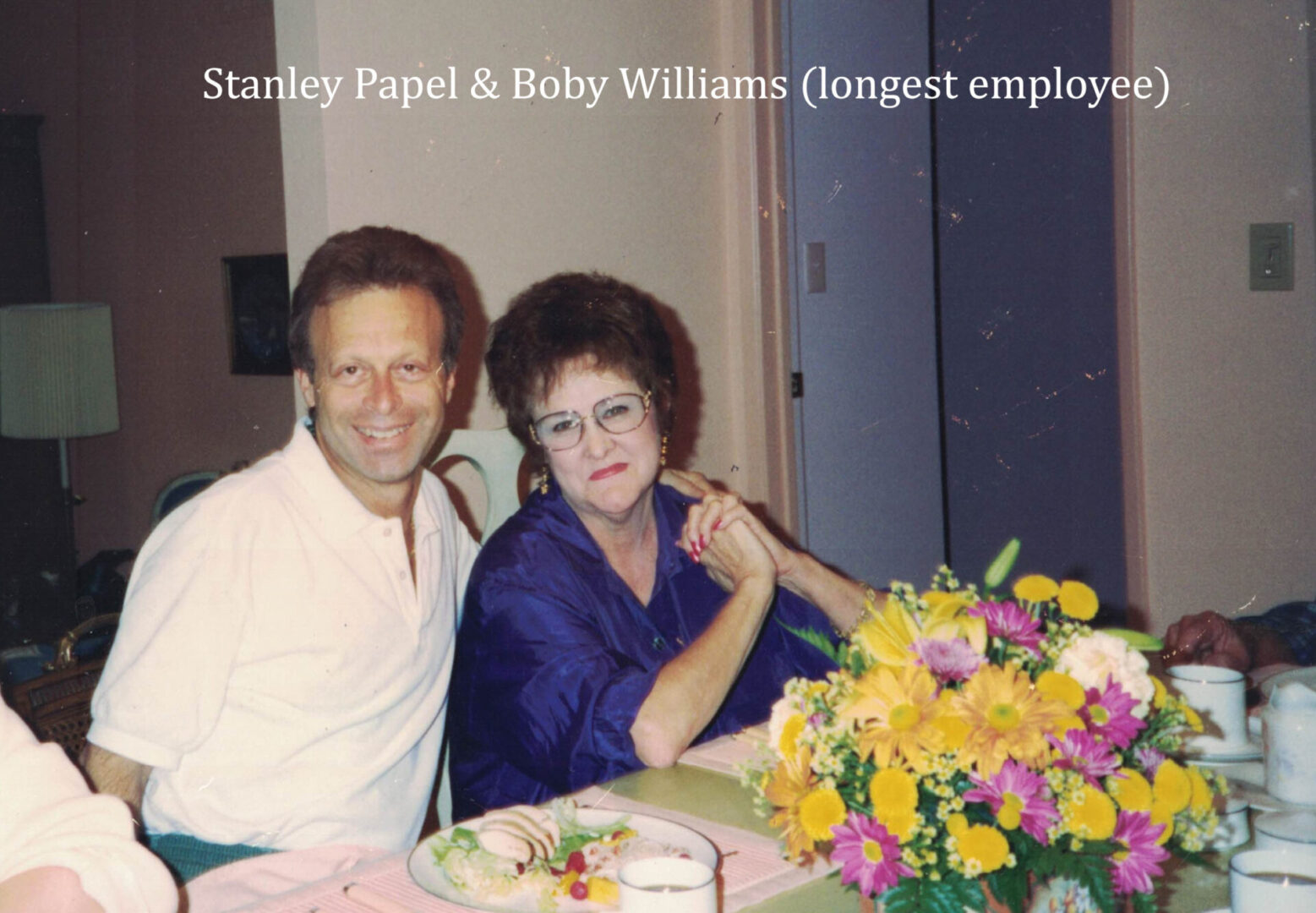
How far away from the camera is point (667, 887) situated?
2.96 ft

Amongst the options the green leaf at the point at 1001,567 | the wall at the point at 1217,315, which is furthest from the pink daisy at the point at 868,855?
the wall at the point at 1217,315

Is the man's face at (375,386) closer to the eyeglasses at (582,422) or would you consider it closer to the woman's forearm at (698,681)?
the eyeglasses at (582,422)

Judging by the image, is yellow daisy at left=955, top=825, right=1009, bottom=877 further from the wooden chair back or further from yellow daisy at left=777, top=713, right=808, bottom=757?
the wooden chair back

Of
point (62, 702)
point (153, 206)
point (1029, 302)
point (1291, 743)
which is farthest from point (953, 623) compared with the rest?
point (153, 206)

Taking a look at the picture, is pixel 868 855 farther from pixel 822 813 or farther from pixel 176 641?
pixel 176 641

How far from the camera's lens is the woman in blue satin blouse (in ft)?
5.06

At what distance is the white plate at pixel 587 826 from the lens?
1.07 m

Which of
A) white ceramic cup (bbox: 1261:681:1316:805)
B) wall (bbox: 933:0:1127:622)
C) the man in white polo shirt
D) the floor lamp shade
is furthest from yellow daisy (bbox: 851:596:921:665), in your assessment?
the floor lamp shade

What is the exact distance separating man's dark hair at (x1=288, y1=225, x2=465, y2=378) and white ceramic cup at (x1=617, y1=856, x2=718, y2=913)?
969 millimetres

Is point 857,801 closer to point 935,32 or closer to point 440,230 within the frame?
point 440,230

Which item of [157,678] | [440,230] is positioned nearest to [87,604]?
[440,230]

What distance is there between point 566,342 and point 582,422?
12 cm

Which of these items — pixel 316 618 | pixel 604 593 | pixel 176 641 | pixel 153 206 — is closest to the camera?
pixel 176 641

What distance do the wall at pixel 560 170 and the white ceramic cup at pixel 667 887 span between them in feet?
5.34
